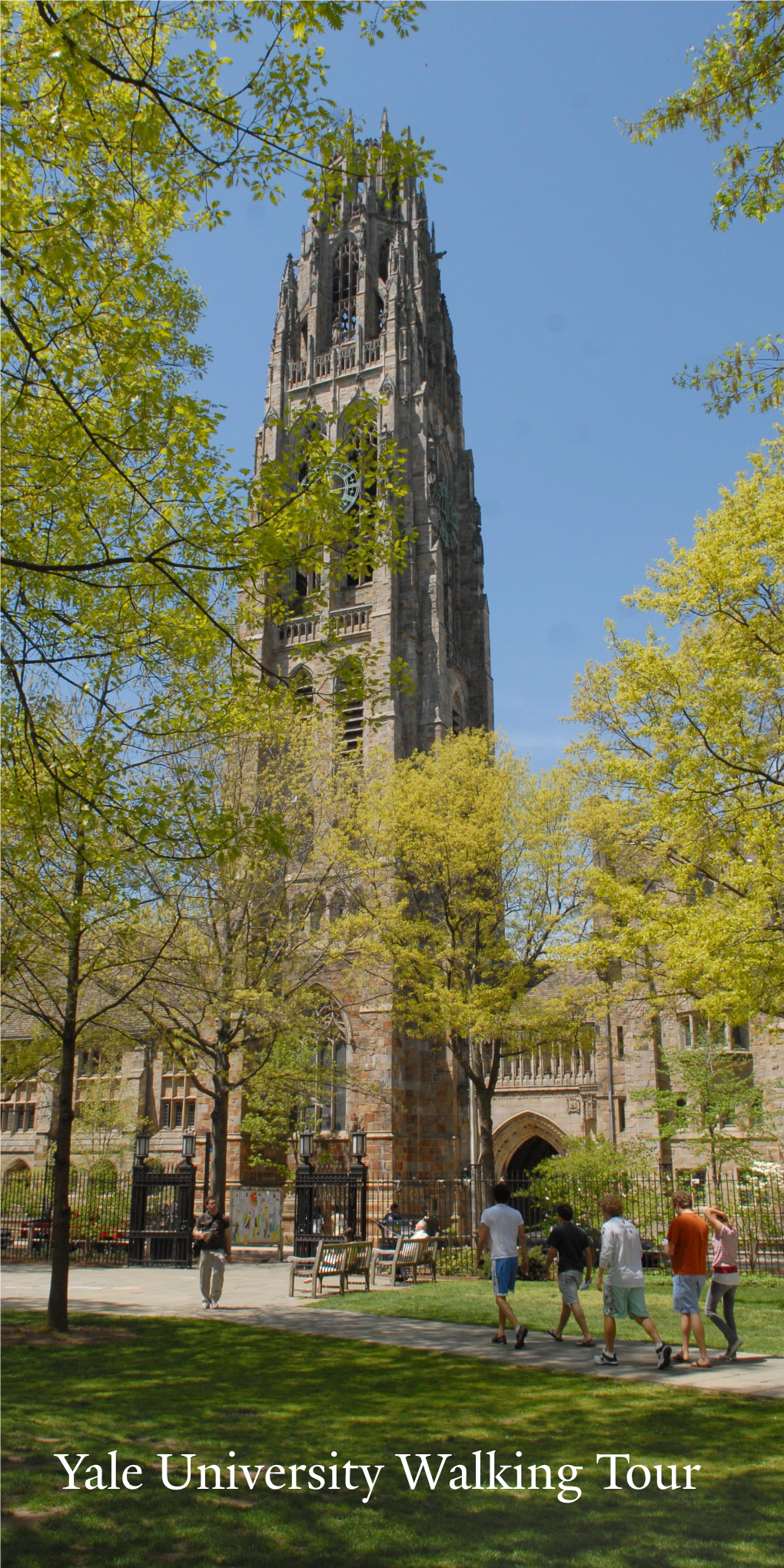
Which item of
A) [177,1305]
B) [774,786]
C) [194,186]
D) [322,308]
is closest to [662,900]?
[774,786]

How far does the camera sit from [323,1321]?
12984 millimetres

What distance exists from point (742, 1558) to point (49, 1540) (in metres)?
3.14

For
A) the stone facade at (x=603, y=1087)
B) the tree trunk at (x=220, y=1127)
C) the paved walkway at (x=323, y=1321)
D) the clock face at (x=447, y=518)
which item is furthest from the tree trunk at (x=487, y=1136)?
the clock face at (x=447, y=518)

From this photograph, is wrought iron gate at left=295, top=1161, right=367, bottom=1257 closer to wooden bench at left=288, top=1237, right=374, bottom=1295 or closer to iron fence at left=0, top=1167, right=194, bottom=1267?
wooden bench at left=288, top=1237, right=374, bottom=1295

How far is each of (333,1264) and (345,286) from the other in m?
47.6

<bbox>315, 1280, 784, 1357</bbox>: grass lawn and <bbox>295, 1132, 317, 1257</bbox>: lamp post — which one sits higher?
<bbox>295, 1132, 317, 1257</bbox>: lamp post

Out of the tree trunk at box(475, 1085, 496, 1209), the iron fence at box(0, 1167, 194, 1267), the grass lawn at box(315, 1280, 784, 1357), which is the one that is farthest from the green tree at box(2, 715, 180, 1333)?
the tree trunk at box(475, 1085, 496, 1209)

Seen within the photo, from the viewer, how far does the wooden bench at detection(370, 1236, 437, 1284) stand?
17702mm

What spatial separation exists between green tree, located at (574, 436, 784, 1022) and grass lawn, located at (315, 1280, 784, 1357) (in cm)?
372

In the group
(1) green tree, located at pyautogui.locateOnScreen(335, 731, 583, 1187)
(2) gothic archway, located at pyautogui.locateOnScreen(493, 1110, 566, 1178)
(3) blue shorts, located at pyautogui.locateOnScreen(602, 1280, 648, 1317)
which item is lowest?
(3) blue shorts, located at pyautogui.locateOnScreen(602, 1280, 648, 1317)

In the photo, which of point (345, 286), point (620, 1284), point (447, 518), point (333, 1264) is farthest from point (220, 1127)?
point (345, 286)

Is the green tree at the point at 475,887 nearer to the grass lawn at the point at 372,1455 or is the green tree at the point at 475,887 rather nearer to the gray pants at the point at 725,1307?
the gray pants at the point at 725,1307

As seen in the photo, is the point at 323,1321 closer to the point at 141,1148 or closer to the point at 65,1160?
the point at 65,1160

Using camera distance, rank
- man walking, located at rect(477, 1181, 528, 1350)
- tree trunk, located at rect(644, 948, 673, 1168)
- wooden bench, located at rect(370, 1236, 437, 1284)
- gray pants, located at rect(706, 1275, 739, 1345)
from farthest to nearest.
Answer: tree trunk, located at rect(644, 948, 673, 1168), wooden bench, located at rect(370, 1236, 437, 1284), man walking, located at rect(477, 1181, 528, 1350), gray pants, located at rect(706, 1275, 739, 1345)
